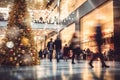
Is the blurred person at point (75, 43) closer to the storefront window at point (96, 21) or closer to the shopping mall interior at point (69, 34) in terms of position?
the shopping mall interior at point (69, 34)

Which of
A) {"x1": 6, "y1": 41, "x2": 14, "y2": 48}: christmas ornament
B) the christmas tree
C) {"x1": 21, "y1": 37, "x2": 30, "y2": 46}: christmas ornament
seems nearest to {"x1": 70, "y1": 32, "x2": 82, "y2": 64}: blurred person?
the christmas tree

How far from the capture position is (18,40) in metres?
15.2

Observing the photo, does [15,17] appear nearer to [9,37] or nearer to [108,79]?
[9,37]

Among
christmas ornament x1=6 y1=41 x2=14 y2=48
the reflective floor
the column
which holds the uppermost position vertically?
the column

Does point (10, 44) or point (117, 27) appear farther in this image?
point (117, 27)

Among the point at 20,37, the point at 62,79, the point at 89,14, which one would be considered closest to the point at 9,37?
→ the point at 20,37

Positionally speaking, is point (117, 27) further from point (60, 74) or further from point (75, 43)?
point (60, 74)

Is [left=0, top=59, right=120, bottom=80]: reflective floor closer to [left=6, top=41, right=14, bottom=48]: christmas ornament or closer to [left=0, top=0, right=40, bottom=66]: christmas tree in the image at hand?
[left=6, top=41, right=14, bottom=48]: christmas ornament

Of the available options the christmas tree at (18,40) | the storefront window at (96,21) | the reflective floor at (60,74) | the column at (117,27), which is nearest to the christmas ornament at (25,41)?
the christmas tree at (18,40)

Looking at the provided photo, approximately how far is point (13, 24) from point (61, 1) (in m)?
29.7

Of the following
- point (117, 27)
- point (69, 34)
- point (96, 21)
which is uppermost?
point (69, 34)

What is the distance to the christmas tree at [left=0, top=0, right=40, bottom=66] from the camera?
49.7 feet

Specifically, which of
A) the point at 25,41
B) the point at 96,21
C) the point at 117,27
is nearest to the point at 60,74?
the point at 25,41

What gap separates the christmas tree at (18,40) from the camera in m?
15.1
